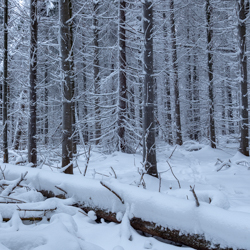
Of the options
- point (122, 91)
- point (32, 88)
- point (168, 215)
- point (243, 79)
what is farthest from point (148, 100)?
point (243, 79)

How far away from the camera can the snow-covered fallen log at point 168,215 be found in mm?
2081

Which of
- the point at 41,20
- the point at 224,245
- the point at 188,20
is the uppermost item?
the point at 188,20

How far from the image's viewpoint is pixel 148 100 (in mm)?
5441

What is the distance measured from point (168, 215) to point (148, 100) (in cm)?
343

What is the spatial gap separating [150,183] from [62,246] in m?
3.24

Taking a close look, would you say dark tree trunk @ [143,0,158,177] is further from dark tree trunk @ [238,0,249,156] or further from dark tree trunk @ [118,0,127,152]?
dark tree trunk @ [238,0,249,156]

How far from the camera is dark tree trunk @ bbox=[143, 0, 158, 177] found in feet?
17.6

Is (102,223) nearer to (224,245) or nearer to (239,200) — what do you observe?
(224,245)

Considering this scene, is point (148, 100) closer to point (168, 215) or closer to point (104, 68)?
point (168, 215)

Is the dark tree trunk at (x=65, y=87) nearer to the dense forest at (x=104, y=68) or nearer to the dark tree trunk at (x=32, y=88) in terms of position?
the dense forest at (x=104, y=68)

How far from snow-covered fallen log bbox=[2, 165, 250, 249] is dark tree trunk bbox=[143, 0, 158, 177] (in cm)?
227

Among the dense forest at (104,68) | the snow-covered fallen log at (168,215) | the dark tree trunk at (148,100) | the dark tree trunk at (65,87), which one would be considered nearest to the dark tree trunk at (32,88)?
the dense forest at (104,68)

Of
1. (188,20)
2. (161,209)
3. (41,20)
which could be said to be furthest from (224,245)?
(188,20)

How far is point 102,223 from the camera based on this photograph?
2.97m
